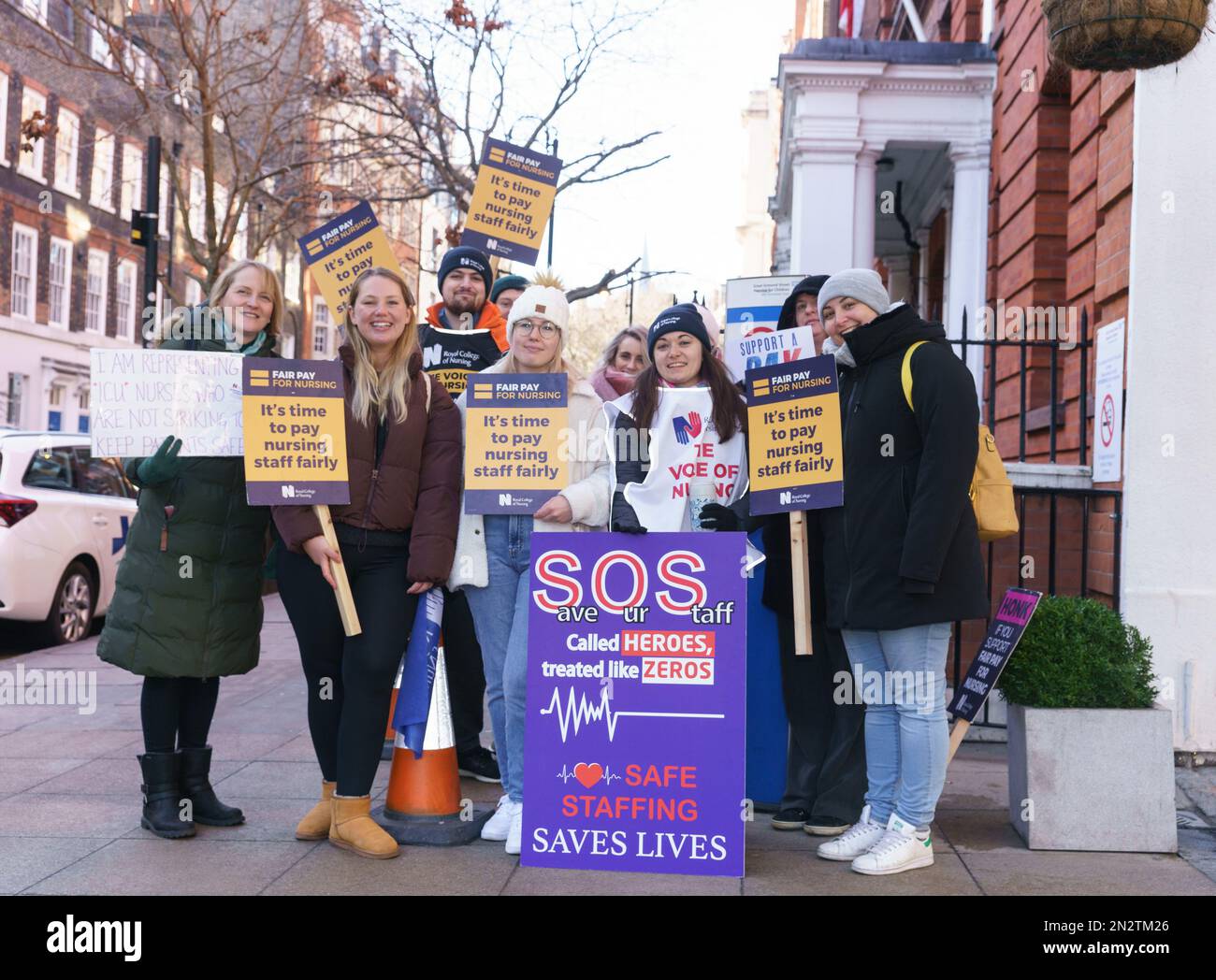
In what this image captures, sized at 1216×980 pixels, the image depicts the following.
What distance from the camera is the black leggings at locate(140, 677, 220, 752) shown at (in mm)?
5055

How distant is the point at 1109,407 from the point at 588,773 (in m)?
3.99

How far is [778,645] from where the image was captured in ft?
18.2

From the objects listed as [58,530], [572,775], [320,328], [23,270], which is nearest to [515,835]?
[572,775]

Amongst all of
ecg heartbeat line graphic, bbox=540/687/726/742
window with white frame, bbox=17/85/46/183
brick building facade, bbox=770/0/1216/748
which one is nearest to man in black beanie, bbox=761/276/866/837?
ecg heartbeat line graphic, bbox=540/687/726/742

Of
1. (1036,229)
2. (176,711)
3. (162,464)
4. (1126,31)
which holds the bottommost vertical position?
(176,711)

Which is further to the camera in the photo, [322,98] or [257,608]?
[322,98]

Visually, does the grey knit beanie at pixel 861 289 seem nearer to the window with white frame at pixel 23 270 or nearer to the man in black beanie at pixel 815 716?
the man in black beanie at pixel 815 716

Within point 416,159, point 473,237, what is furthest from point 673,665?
point 416,159

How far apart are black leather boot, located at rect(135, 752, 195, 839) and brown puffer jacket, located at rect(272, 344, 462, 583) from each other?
103 centimetres

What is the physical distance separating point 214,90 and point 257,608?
1272 centimetres

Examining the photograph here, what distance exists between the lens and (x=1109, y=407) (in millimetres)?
7145

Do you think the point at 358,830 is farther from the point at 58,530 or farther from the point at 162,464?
the point at 58,530

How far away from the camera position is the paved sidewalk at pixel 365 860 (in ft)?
14.6

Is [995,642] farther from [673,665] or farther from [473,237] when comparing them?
[473,237]
